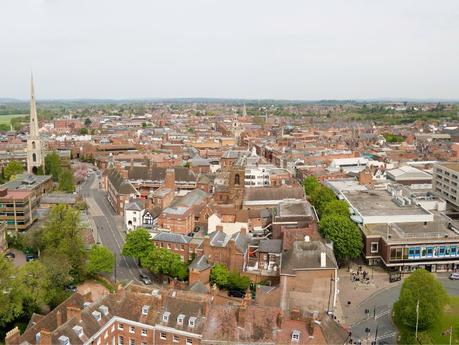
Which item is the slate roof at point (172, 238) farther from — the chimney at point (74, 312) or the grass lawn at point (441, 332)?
the grass lawn at point (441, 332)

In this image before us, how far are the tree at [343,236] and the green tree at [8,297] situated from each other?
37188mm

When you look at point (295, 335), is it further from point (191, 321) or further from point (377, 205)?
point (377, 205)

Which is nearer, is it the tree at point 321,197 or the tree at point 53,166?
the tree at point 321,197

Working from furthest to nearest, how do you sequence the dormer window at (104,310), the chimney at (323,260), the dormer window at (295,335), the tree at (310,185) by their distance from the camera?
the tree at (310,185) < the chimney at (323,260) < the dormer window at (104,310) < the dormer window at (295,335)

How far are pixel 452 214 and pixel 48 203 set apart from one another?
244 ft

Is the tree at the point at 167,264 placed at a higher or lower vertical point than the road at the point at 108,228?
higher

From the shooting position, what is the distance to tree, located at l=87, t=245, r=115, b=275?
55375 millimetres

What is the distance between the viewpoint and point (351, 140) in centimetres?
18312

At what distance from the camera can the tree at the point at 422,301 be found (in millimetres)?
42219

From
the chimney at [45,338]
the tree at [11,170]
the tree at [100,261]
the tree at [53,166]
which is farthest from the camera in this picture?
the tree at [53,166]

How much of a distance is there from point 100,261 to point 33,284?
Result: 1004cm

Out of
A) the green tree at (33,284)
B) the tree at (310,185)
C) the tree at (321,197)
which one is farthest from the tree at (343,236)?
the green tree at (33,284)

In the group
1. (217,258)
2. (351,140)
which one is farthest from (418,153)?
(217,258)

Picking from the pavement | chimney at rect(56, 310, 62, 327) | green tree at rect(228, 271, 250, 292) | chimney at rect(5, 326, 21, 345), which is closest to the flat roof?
the pavement
